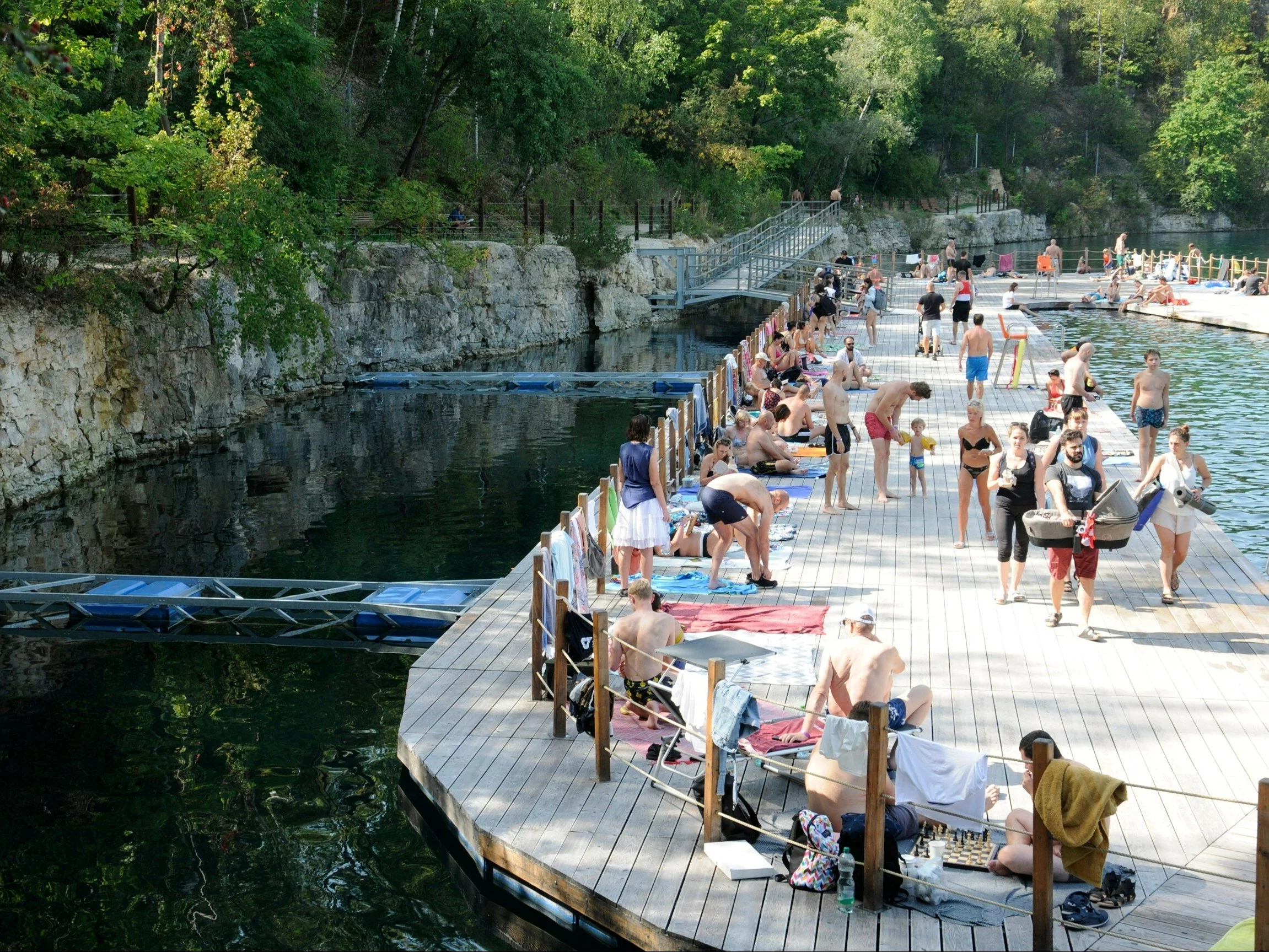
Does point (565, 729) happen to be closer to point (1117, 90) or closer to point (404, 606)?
point (404, 606)

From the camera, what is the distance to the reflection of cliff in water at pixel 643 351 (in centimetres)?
3528

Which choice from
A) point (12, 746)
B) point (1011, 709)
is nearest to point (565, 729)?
point (1011, 709)

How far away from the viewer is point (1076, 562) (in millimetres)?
11000

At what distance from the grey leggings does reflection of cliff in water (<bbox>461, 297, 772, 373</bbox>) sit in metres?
20.0

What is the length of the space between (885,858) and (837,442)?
8.86 meters

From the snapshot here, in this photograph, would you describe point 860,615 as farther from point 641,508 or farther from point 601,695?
point 641,508

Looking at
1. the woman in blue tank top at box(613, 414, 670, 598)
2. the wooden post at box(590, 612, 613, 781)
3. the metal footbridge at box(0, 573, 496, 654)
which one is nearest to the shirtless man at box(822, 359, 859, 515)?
the woman in blue tank top at box(613, 414, 670, 598)

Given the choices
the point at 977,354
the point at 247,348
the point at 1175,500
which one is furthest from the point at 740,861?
the point at 247,348

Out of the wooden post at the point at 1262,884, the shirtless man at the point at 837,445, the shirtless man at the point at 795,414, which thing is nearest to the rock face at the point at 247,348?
the shirtless man at the point at 795,414

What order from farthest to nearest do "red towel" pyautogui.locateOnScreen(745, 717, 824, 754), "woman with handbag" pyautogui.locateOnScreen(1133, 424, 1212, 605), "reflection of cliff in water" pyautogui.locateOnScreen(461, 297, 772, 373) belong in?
"reflection of cliff in water" pyautogui.locateOnScreen(461, 297, 772, 373)
"woman with handbag" pyautogui.locateOnScreen(1133, 424, 1212, 605)
"red towel" pyautogui.locateOnScreen(745, 717, 824, 754)

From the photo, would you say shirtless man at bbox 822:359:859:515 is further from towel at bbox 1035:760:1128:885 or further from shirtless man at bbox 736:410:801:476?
towel at bbox 1035:760:1128:885

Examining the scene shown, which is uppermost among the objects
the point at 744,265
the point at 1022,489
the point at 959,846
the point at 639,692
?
the point at 744,265

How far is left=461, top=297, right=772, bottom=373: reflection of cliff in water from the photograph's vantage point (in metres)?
35.3

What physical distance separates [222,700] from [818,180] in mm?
62370
